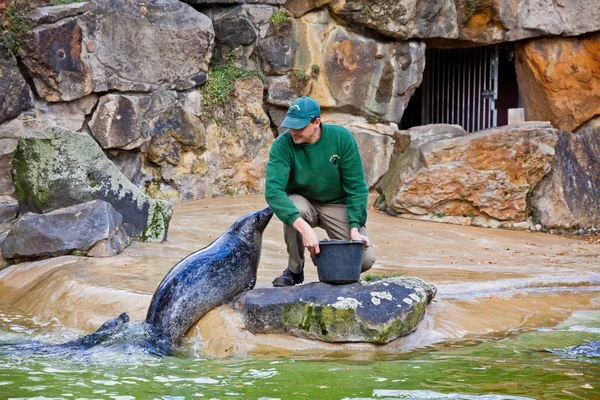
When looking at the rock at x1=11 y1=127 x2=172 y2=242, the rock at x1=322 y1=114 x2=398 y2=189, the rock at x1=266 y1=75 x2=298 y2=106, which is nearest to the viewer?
the rock at x1=11 y1=127 x2=172 y2=242

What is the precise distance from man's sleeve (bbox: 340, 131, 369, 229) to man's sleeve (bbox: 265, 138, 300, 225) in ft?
1.22

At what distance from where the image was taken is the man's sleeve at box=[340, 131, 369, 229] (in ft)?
16.8

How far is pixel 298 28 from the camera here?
40.7 ft

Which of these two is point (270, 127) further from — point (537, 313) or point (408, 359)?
point (408, 359)

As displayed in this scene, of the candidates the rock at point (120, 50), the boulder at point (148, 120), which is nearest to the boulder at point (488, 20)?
the rock at point (120, 50)

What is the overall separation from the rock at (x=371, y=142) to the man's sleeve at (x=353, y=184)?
744 centimetres

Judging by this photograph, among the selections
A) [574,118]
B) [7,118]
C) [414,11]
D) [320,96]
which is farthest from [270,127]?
[574,118]

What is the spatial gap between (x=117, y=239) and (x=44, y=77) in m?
3.93

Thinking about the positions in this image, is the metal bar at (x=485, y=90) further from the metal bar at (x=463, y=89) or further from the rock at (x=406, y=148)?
the rock at (x=406, y=148)

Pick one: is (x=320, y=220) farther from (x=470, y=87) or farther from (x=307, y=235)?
(x=470, y=87)

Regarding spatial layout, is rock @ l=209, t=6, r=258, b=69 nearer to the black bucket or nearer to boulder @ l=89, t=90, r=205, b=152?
boulder @ l=89, t=90, r=205, b=152

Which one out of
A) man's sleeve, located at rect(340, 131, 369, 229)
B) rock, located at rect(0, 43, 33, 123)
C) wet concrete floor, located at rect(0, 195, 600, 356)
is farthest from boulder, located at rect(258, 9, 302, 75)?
man's sleeve, located at rect(340, 131, 369, 229)

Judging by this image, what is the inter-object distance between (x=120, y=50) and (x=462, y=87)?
7253 mm

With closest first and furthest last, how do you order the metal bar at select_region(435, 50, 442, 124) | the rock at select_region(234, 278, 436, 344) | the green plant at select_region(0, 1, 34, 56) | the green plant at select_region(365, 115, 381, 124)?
the rock at select_region(234, 278, 436, 344) < the green plant at select_region(0, 1, 34, 56) < the green plant at select_region(365, 115, 381, 124) < the metal bar at select_region(435, 50, 442, 124)
